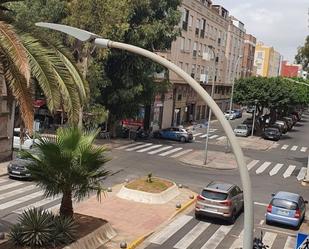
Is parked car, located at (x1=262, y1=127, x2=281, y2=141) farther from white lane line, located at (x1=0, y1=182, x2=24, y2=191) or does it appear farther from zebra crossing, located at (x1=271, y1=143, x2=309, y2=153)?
white lane line, located at (x1=0, y1=182, x2=24, y2=191)

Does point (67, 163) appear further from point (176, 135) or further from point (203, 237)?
point (176, 135)

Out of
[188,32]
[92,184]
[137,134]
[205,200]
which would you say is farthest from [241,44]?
[92,184]

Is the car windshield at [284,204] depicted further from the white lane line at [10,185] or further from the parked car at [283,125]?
the parked car at [283,125]

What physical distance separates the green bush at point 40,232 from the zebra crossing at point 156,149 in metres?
26.5

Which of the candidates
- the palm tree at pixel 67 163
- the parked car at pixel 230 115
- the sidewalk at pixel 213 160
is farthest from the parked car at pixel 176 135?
the palm tree at pixel 67 163

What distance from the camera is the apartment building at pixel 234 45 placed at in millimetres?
89438

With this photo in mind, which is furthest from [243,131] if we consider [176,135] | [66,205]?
[66,205]

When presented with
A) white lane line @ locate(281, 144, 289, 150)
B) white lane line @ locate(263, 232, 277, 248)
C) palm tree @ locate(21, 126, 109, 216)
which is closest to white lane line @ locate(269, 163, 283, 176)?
white lane line @ locate(281, 144, 289, 150)

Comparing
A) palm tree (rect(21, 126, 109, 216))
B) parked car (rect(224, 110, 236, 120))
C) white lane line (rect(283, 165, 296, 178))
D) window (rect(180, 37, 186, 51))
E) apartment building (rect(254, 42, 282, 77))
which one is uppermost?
apartment building (rect(254, 42, 282, 77))

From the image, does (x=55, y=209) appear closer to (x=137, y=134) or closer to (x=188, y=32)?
(x=137, y=134)

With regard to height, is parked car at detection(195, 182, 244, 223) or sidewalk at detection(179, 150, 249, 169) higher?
parked car at detection(195, 182, 244, 223)

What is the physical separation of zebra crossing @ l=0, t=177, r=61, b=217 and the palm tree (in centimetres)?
625

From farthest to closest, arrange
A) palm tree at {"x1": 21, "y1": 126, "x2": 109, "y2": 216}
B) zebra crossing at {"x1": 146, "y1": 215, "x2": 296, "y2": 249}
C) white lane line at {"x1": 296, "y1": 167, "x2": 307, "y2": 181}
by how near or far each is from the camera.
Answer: white lane line at {"x1": 296, "y1": 167, "x2": 307, "y2": 181}
zebra crossing at {"x1": 146, "y1": 215, "x2": 296, "y2": 249}
palm tree at {"x1": 21, "y1": 126, "x2": 109, "y2": 216}

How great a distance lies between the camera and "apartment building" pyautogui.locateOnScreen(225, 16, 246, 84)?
89.4 metres
